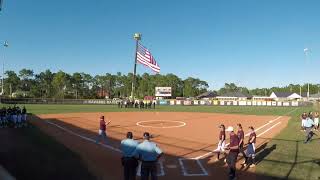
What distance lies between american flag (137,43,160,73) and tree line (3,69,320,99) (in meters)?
86.7

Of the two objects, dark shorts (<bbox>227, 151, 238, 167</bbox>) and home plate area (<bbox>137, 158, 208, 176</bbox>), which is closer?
dark shorts (<bbox>227, 151, 238, 167</bbox>)

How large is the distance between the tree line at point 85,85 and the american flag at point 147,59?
8667cm

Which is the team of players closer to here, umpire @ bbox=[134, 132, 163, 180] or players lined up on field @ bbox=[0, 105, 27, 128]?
umpire @ bbox=[134, 132, 163, 180]

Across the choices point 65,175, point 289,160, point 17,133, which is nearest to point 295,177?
point 289,160

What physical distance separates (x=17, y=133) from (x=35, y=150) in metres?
7.75

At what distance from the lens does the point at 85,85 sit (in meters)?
160

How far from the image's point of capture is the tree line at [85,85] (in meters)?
142

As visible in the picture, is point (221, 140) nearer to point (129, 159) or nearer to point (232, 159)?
point (232, 159)

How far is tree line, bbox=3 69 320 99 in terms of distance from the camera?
14225 cm

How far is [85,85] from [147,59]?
4468 inches

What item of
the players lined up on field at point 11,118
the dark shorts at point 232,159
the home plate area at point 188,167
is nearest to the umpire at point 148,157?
the home plate area at point 188,167

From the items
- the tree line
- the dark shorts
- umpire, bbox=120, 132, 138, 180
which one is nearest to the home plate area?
the dark shorts

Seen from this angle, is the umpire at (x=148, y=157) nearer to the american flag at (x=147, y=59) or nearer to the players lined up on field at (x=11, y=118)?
the players lined up on field at (x=11, y=118)

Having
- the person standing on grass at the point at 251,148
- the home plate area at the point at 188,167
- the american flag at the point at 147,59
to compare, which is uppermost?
the american flag at the point at 147,59
